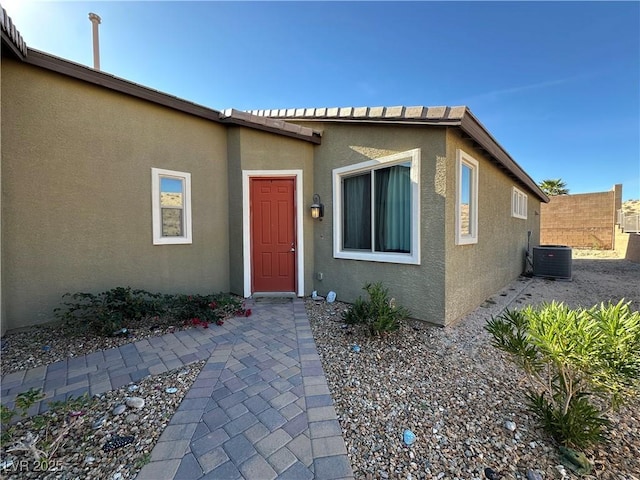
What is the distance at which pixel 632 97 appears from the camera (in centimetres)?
829

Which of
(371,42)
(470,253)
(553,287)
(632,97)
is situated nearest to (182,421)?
(470,253)

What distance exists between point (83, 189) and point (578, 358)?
19.9ft

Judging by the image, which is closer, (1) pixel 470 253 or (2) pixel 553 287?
(1) pixel 470 253

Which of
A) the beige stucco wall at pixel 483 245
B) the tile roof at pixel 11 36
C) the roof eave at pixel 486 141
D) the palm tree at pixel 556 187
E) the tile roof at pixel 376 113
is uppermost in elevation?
the palm tree at pixel 556 187

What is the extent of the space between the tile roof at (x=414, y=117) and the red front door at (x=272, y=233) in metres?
1.41

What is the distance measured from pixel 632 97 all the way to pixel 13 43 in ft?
48.5

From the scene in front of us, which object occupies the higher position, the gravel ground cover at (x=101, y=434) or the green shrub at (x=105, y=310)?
the green shrub at (x=105, y=310)

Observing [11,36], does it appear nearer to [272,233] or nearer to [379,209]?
[272,233]

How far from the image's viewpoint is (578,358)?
158 centimetres

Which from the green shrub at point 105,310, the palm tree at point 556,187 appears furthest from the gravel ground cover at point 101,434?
the palm tree at point 556,187

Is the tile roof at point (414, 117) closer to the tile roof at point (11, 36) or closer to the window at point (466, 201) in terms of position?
the window at point (466, 201)

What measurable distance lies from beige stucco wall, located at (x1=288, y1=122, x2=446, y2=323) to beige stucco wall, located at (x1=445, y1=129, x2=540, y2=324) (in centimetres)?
16

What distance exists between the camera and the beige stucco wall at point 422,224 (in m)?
3.99

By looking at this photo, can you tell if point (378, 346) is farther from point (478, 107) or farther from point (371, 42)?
point (478, 107)
